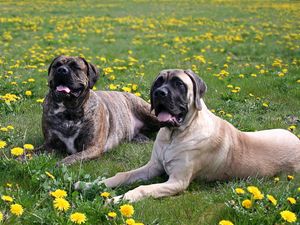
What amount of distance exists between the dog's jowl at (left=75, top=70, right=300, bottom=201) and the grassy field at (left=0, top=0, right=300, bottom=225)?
132 millimetres

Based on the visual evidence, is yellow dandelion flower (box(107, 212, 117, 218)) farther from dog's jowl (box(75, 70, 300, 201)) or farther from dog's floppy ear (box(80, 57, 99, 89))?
dog's floppy ear (box(80, 57, 99, 89))

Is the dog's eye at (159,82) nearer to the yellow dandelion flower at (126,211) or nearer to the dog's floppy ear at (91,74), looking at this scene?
the dog's floppy ear at (91,74)

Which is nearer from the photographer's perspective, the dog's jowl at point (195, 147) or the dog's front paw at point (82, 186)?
the dog's front paw at point (82, 186)

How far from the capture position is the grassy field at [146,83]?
12.0 ft

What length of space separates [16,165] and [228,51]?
8658mm

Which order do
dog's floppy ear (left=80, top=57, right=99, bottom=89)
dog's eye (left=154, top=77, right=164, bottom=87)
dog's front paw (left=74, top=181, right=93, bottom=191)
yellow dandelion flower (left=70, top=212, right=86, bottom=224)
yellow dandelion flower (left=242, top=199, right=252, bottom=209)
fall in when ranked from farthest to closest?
dog's floppy ear (left=80, top=57, right=99, bottom=89)
dog's eye (left=154, top=77, right=164, bottom=87)
dog's front paw (left=74, top=181, right=93, bottom=191)
yellow dandelion flower (left=242, top=199, right=252, bottom=209)
yellow dandelion flower (left=70, top=212, right=86, bottom=224)

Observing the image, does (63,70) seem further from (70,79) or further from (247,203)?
(247,203)

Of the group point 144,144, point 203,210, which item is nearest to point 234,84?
point 144,144

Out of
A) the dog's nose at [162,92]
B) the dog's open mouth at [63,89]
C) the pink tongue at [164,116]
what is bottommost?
the pink tongue at [164,116]

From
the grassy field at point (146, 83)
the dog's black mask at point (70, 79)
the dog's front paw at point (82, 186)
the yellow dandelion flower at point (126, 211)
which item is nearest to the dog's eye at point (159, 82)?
the grassy field at point (146, 83)

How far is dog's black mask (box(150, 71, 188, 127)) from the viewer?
4453mm

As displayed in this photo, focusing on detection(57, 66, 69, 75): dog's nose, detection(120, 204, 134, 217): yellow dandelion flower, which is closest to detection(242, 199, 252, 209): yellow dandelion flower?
detection(120, 204, 134, 217): yellow dandelion flower

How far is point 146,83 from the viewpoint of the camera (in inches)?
322

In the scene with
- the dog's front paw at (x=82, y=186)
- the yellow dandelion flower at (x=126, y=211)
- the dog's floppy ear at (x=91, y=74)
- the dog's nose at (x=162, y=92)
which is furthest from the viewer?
the dog's floppy ear at (x=91, y=74)
